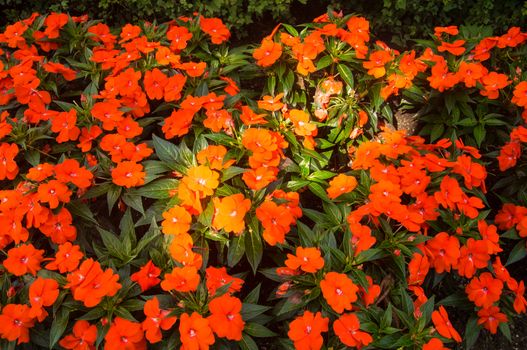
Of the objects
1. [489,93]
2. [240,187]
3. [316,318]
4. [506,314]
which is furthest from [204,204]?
[489,93]

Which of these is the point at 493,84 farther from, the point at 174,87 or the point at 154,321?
the point at 154,321

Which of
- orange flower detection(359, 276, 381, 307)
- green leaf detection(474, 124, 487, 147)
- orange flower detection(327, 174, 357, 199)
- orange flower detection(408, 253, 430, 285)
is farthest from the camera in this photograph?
green leaf detection(474, 124, 487, 147)

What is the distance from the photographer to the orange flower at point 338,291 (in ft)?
7.57

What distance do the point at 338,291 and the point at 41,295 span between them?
1318mm

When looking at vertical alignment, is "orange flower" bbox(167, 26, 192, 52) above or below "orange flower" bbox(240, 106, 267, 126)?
above

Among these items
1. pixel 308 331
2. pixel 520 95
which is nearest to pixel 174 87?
pixel 308 331

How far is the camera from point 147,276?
242 centimetres

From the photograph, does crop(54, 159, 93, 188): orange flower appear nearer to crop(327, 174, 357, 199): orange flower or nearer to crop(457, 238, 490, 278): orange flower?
crop(327, 174, 357, 199): orange flower

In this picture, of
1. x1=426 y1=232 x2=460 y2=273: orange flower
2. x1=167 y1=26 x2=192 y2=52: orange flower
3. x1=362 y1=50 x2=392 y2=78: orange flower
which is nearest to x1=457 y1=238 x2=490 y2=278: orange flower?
x1=426 y1=232 x2=460 y2=273: orange flower

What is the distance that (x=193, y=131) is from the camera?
3.20 metres

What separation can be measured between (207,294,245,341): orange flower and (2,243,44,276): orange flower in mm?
894

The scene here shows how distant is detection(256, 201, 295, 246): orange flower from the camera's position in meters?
2.53

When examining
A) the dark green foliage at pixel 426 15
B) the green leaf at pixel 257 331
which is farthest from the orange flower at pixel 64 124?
the dark green foliage at pixel 426 15

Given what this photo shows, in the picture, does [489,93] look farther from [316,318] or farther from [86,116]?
[86,116]
